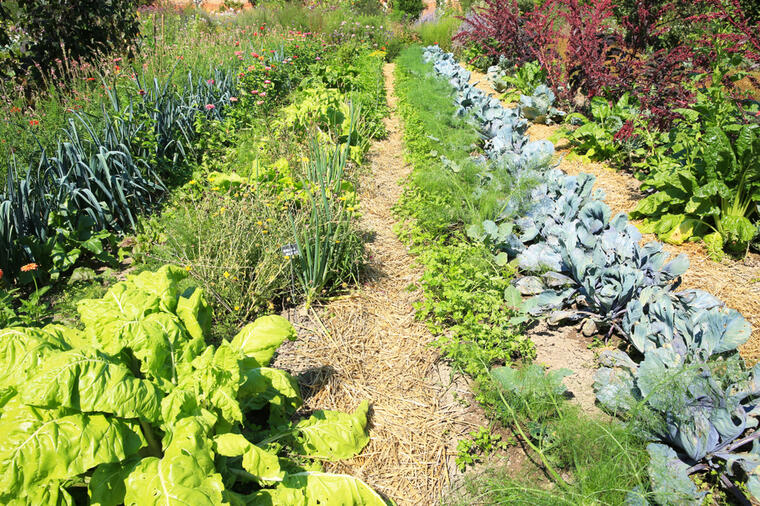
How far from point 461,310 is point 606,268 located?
912 millimetres

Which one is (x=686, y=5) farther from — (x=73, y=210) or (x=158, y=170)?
(x=73, y=210)

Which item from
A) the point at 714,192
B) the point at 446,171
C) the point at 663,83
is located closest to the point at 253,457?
the point at 446,171

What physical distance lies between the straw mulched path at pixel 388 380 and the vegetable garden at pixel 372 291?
16 mm

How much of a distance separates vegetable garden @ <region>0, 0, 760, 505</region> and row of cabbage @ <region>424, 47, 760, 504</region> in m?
0.01

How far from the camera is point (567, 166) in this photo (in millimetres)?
5559

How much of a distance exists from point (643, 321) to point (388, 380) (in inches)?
56.2

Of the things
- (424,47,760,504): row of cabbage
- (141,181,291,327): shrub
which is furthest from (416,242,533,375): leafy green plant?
(141,181,291,327): shrub

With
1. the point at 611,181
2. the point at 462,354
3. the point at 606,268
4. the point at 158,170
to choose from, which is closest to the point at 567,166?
the point at 611,181

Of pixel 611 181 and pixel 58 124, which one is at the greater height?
pixel 58 124

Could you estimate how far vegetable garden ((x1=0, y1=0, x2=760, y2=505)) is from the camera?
1.79 m

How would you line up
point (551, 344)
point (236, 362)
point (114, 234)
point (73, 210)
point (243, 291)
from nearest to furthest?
point (236, 362)
point (551, 344)
point (243, 291)
point (73, 210)
point (114, 234)

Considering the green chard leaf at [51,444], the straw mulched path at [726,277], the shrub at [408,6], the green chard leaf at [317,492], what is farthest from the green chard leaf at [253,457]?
the shrub at [408,6]

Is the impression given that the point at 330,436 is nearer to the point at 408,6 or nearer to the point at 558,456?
the point at 558,456

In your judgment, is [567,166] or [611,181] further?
[567,166]
